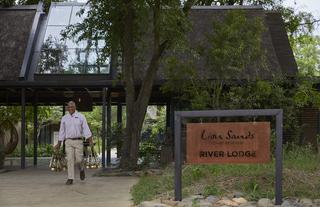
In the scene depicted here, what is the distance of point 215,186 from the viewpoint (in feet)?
30.4

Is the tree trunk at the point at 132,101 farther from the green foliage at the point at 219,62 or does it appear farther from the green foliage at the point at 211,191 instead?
the green foliage at the point at 211,191

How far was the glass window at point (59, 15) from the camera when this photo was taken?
21.0 meters

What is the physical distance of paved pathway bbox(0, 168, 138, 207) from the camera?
30.6 feet

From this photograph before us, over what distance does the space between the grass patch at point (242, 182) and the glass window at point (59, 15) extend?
11.3 meters

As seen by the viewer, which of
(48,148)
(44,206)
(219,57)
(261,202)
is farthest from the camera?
(48,148)

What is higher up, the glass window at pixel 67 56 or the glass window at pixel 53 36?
the glass window at pixel 53 36

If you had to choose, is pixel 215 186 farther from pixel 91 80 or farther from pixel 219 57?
pixel 91 80

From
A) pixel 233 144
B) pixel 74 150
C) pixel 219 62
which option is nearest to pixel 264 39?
pixel 219 62

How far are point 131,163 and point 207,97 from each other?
3047 millimetres

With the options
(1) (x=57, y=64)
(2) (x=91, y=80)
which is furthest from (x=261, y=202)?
(1) (x=57, y=64)

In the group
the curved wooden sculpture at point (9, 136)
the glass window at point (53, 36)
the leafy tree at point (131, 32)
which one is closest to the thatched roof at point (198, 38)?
the glass window at point (53, 36)

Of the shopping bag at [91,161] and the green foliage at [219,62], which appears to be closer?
the green foliage at [219,62]

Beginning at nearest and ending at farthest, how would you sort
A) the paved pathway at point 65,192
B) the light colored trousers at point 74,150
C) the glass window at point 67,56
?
the paved pathway at point 65,192, the light colored trousers at point 74,150, the glass window at point 67,56

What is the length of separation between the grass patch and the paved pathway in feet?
1.50
